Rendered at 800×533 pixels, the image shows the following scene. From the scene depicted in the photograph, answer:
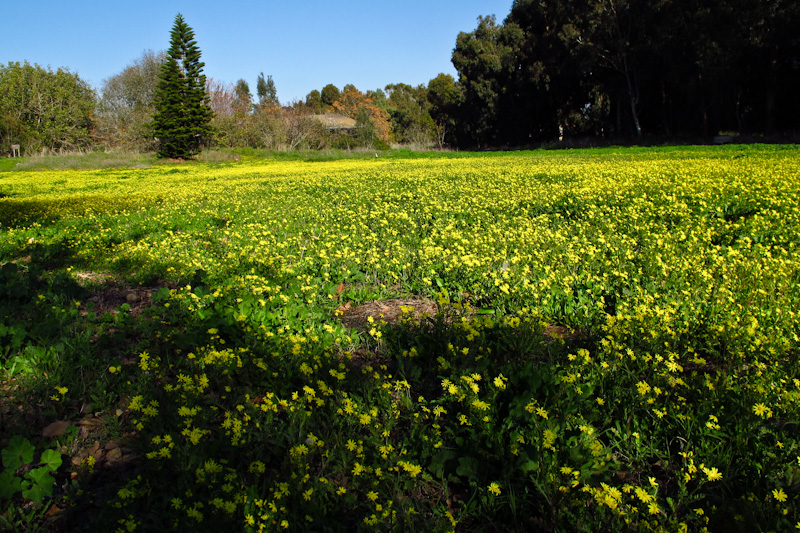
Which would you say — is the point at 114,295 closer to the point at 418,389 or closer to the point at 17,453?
the point at 17,453

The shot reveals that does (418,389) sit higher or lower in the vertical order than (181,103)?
lower

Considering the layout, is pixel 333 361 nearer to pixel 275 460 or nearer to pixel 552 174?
pixel 275 460

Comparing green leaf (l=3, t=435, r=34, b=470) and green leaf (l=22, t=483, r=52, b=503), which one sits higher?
green leaf (l=3, t=435, r=34, b=470)

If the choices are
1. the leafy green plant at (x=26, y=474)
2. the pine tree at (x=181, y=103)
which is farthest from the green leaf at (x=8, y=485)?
the pine tree at (x=181, y=103)

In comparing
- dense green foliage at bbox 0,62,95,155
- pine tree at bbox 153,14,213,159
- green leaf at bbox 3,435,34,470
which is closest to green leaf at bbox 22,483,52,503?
green leaf at bbox 3,435,34,470

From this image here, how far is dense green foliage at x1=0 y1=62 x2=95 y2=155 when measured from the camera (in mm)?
51875

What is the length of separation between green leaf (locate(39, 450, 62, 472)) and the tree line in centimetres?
3486

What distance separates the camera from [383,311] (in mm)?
4301

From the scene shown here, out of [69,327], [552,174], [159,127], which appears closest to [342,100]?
[159,127]

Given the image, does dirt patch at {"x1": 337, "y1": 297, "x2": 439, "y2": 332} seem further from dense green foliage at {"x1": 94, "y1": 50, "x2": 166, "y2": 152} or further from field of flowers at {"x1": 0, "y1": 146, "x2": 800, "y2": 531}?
dense green foliage at {"x1": 94, "y1": 50, "x2": 166, "y2": 152}

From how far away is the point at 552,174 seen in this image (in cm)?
1295

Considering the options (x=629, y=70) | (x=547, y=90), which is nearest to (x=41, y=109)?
(x=547, y=90)

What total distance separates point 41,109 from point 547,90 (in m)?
55.4

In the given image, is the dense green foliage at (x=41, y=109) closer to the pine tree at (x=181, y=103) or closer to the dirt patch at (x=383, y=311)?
the pine tree at (x=181, y=103)
